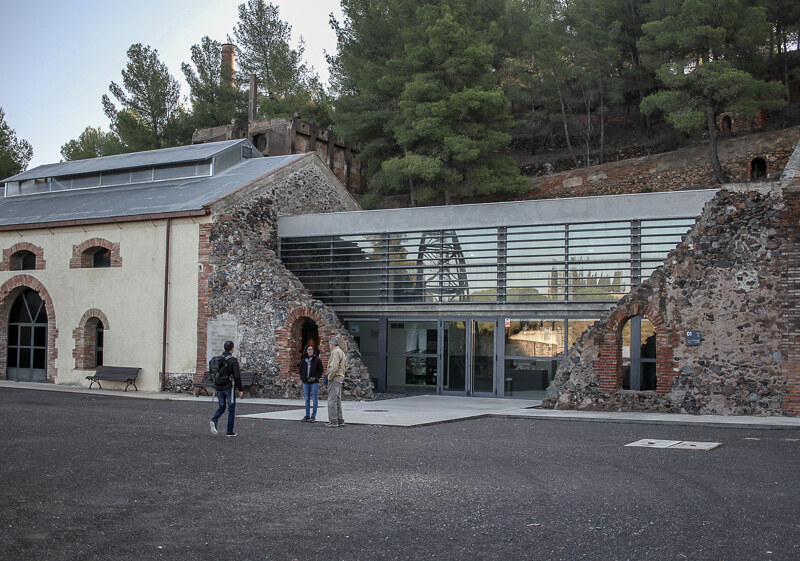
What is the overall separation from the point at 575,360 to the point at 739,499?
9075 mm

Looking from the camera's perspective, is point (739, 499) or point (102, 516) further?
point (739, 499)

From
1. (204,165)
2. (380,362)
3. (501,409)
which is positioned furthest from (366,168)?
(501,409)

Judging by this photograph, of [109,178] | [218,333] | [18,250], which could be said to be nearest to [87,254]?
[18,250]

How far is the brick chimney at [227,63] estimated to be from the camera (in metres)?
48.3

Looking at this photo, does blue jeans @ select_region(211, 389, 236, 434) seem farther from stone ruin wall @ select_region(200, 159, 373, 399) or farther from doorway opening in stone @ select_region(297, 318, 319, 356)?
doorway opening in stone @ select_region(297, 318, 319, 356)

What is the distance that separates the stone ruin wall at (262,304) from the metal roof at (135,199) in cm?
102

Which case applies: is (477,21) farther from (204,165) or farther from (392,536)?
(392,536)

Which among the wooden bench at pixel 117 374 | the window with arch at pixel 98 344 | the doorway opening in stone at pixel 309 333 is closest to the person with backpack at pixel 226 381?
the doorway opening in stone at pixel 309 333

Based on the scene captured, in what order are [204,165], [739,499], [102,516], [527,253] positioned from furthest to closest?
[204,165] → [527,253] → [739,499] → [102,516]

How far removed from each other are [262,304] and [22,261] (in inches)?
386

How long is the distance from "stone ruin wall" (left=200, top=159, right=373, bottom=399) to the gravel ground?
6.95 meters

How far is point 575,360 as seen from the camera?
16.6 metres

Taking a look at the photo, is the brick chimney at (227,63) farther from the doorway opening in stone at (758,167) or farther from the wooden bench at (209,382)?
the wooden bench at (209,382)

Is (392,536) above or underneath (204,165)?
underneath
